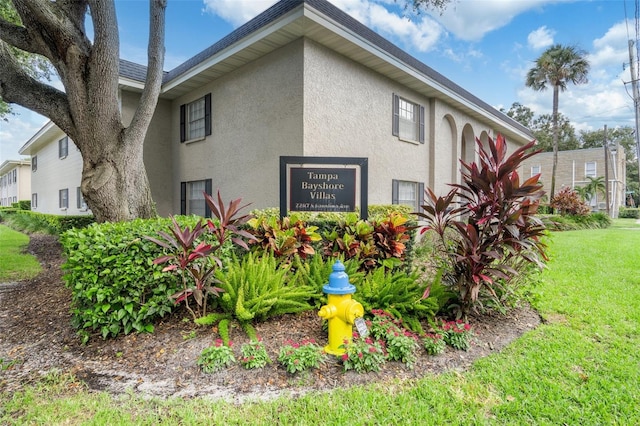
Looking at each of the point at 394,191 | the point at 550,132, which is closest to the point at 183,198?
the point at 394,191

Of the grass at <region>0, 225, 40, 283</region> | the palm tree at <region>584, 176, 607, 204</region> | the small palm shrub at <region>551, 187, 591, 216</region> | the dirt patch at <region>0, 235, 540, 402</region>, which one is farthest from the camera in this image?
the palm tree at <region>584, 176, 607, 204</region>

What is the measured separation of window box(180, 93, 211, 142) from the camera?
34.1ft

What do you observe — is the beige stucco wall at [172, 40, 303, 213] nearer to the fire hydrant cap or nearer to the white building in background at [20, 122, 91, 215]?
the fire hydrant cap

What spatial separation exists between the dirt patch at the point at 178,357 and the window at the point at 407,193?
6516 mm

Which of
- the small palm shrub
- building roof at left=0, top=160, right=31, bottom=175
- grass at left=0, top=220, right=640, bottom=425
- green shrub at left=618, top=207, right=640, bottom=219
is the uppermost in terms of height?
building roof at left=0, top=160, right=31, bottom=175

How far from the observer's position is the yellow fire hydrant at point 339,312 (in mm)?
3084

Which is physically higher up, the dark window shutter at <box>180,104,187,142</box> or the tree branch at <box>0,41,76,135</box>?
the dark window shutter at <box>180,104,187,142</box>

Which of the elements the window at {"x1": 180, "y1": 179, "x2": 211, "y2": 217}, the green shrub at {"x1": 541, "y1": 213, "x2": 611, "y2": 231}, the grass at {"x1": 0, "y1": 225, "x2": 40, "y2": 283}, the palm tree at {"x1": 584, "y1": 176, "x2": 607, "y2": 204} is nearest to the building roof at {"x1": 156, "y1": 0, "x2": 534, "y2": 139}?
the window at {"x1": 180, "y1": 179, "x2": 211, "y2": 217}

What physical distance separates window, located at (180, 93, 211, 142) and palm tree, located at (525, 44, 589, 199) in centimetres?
2449

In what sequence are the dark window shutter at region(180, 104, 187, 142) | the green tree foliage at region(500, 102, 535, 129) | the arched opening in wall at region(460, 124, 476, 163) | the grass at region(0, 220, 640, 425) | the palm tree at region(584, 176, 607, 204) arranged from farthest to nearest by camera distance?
1. the green tree foliage at region(500, 102, 535, 129)
2. the palm tree at region(584, 176, 607, 204)
3. the arched opening in wall at region(460, 124, 476, 163)
4. the dark window shutter at region(180, 104, 187, 142)
5. the grass at region(0, 220, 640, 425)

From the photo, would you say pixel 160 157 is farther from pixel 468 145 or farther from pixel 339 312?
pixel 468 145

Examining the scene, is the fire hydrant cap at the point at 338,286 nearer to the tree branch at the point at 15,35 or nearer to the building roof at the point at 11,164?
the tree branch at the point at 15,35

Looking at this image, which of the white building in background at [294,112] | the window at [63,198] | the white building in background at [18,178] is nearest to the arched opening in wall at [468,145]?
the white building in background at [294,112]

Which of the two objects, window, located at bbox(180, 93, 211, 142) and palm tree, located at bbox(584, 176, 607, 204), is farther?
palm tree, located at bbox(584, 176, 607, 204)
